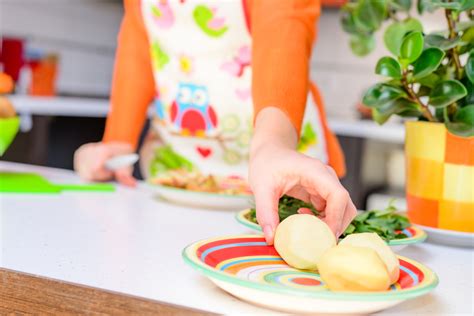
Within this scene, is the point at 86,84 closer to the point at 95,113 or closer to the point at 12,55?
the point at 12,55

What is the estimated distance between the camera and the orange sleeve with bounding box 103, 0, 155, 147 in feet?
4.56

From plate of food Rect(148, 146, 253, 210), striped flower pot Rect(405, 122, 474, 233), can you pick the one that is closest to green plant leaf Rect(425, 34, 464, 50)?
striped flower pot Rect(405, 122, 474, 233)

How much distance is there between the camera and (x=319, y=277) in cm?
Result: 60

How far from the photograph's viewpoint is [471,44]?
2.91 ft

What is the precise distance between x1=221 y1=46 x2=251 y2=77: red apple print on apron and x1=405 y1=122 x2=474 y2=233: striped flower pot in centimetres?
41

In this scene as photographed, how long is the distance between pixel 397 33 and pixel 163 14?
490 millimetres

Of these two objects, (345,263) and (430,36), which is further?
(430,36)

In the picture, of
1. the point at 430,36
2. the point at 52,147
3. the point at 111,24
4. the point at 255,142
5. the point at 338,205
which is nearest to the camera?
the point at 338,205

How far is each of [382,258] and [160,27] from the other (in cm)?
82

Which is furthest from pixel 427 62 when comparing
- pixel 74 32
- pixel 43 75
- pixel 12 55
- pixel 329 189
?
pixel 74 32

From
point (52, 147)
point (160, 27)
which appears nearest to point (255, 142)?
point (160, 27)

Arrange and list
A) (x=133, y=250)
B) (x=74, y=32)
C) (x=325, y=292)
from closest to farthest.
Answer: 1. (x=325, y=292)
2. (x=133, y=250)
3. (x=74, y=32)

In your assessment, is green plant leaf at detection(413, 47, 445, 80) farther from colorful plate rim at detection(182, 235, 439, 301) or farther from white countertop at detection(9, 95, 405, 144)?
white countertop at detection(9, 95, 405, 144)

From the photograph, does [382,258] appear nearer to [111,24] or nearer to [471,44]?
[471,44]
